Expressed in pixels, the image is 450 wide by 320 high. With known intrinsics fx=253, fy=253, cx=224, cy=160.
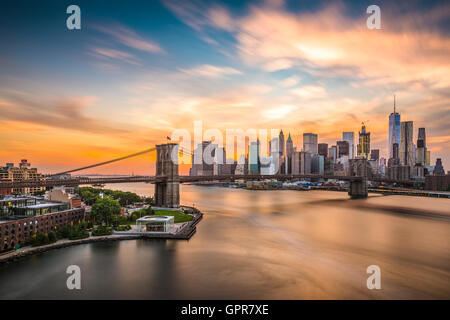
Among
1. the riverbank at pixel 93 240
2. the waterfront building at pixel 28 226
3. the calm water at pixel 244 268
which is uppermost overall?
the waterfront building at pixel 28 226

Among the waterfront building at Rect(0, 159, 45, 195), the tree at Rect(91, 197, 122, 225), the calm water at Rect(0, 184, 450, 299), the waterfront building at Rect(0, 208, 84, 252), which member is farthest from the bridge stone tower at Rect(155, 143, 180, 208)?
the waterfront building at Rect(0, 159, 45, 195)

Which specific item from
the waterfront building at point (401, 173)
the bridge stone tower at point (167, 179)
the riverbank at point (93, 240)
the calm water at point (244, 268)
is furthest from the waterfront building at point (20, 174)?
the waterfront building at point (401, 173)

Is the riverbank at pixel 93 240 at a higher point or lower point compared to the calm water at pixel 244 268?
higher

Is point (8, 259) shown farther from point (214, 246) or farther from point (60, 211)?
point (214, 246)

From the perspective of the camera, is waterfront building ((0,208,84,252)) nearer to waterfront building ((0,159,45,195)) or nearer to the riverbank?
the riverbank

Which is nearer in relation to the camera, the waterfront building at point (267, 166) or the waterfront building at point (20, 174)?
the waterfront building at point (20, 174)

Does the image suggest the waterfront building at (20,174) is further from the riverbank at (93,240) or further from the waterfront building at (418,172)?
the waterfront building at (418,172)

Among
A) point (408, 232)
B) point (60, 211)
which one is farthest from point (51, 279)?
point (408, 232)

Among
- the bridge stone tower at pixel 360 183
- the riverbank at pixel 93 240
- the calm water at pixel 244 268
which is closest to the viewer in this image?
the calm water at pixel 244 268
